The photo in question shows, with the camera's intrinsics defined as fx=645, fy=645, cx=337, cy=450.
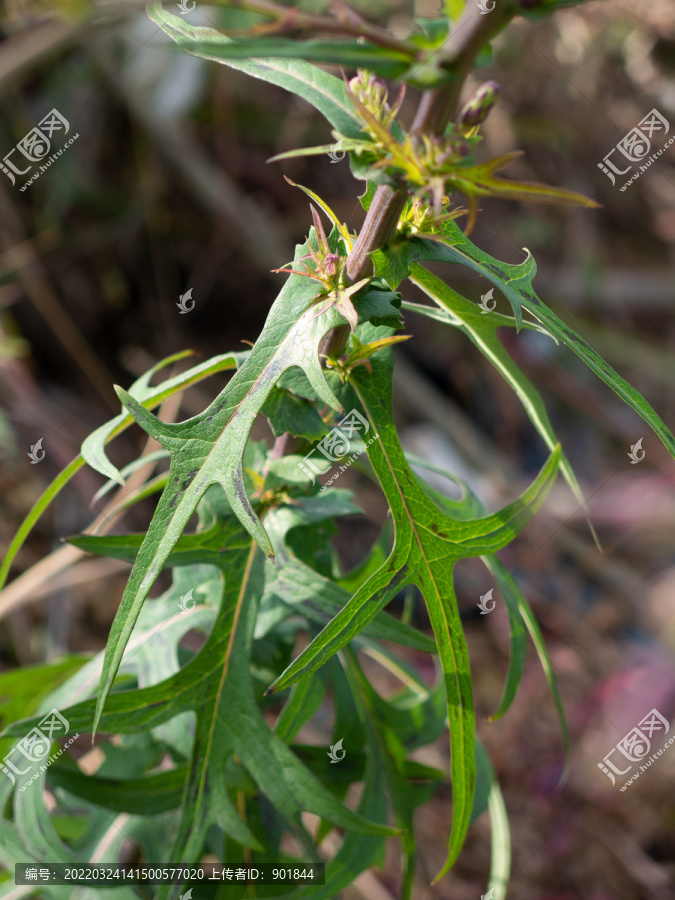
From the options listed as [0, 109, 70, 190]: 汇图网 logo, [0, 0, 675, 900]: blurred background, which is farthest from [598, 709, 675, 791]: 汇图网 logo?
[0, 109, 70, 190]: 汇图网 logo

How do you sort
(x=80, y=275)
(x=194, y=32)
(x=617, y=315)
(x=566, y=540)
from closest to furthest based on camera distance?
(x=194, y=32) → (x=80, y=275) → (x=566, y=540) → (x=617, y=315)

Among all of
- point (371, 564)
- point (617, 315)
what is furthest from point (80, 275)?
point (617, 315)

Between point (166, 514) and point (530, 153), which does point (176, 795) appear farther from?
point (530, 153)

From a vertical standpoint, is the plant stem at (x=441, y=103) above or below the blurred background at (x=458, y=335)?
above

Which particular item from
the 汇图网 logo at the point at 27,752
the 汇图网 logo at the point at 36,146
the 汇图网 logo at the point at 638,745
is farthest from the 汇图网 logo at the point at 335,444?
the 汇图网 logo at the point at 36,146

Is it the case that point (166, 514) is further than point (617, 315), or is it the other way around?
point (617, 315)

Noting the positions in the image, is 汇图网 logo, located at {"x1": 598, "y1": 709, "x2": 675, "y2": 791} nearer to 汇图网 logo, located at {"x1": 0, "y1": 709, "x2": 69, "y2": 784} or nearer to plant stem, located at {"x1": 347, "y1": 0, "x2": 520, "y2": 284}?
汇图网 logo, located at {"x1": 0, "y1": 709, "x2": 69, "y2": 784}

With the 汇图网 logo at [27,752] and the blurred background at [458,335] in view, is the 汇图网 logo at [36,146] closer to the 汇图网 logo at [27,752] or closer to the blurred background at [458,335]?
the blurred background at [458,335]

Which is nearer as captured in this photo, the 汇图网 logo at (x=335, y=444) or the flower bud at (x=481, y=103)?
the flower bud at (x=481, y=103)
